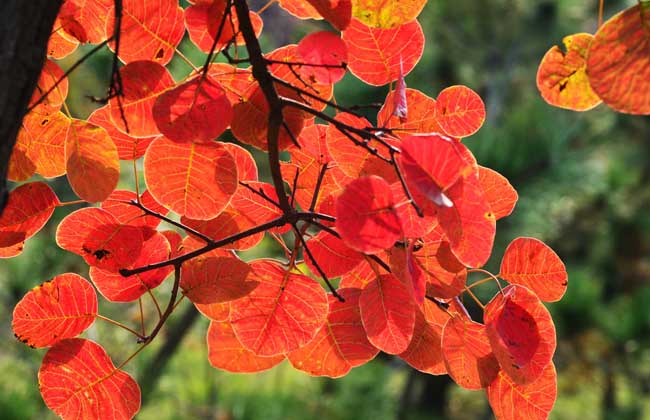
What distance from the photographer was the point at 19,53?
22 cm

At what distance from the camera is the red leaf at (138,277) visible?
0.31m

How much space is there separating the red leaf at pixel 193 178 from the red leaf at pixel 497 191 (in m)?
0.11

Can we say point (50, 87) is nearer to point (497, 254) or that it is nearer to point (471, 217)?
point (471, 217)

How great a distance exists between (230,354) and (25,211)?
0.39 feet

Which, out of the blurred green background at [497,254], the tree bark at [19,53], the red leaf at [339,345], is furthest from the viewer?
the blurred green background at [497,254]

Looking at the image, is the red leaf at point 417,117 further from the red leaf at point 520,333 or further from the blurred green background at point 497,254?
the blurred green background at point 497,254

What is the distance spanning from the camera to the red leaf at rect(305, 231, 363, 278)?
0.31m

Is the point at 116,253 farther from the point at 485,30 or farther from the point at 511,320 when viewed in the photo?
the point at 485,30

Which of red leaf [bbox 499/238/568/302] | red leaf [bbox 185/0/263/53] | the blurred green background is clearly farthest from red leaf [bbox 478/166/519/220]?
the blurred green background

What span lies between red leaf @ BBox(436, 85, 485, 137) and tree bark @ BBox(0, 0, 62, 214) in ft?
0.54

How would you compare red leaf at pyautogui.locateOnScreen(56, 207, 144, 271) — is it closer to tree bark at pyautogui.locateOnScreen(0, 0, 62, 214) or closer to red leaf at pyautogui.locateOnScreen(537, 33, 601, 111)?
tree bark at pyautogui.locateOnScreen(0, 0, 62, 214)

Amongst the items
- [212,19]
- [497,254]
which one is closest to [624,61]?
[212,19]

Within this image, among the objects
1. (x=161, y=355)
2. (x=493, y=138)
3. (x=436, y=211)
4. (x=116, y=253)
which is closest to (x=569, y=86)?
(x=436, y=211)

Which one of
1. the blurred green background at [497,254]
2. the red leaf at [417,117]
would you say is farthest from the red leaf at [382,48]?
the blurred green background at [497,254]
